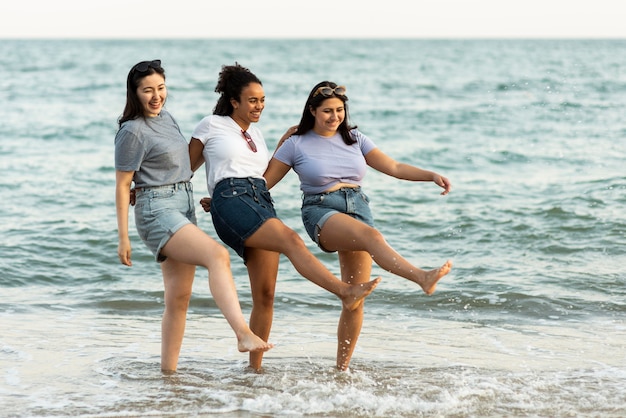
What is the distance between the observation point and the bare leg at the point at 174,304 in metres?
5.13

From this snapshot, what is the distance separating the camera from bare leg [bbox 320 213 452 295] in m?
4.66

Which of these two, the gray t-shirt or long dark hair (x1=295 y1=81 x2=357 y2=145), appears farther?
long dark hair (x1=295 y1=81 x2=357 y2=145)

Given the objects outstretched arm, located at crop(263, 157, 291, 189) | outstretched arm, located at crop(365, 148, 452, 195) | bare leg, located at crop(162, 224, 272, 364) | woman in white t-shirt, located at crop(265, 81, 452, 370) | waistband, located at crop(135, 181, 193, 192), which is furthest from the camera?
outstretched arm, located at crop(365, 148, 452, 195)

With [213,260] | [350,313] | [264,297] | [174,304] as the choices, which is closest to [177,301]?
[174,304]

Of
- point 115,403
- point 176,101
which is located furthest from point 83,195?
point 176,101

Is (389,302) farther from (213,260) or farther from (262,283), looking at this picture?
(213,260)

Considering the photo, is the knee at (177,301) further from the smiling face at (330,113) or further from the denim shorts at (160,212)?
the smiling face at (330,113)

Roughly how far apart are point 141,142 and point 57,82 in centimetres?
3280

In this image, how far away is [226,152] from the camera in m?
4.95

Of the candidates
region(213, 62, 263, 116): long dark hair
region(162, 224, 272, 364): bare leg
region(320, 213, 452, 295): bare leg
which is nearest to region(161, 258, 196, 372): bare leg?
region(162, 224, 272, 364): bare leg

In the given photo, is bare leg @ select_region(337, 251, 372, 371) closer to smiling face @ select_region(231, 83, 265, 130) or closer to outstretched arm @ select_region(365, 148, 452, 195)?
outstretched arm @ select_region(365, 148, 452, 195)

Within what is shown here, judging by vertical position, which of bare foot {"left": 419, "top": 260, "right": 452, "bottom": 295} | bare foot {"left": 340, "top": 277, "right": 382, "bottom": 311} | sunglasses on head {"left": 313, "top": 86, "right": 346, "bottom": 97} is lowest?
bare foot {"left": 340, "top": 277, "right": 382, "bottom": 311}

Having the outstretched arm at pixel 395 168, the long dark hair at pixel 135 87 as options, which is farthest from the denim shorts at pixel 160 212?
the outstretched arm at pixel 395 168

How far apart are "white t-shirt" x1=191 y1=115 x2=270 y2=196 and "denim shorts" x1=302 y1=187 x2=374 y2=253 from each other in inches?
14.0
